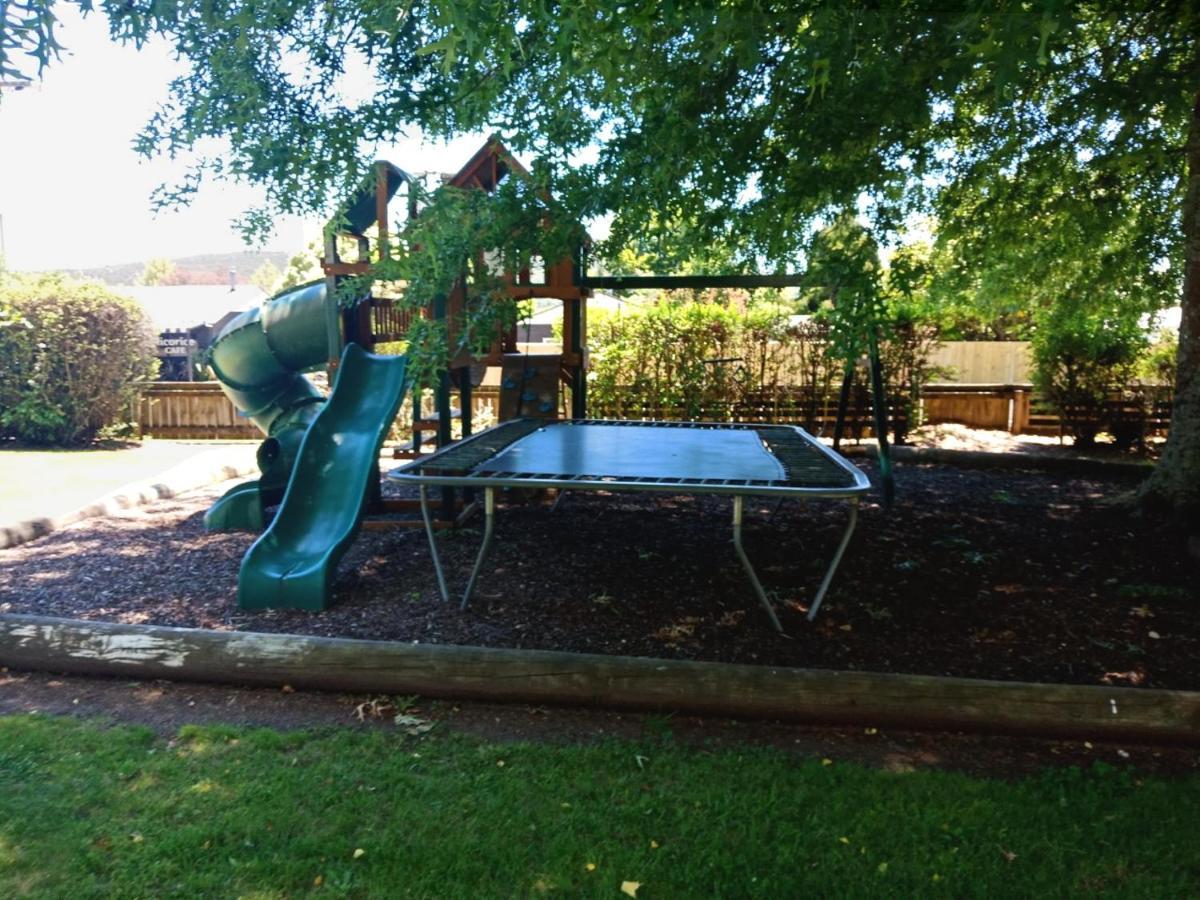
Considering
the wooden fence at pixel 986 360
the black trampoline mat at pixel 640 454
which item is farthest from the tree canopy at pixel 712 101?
the wooden fence at pixel 986 360

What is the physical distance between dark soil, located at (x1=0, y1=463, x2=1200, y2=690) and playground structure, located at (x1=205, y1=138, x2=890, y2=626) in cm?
33

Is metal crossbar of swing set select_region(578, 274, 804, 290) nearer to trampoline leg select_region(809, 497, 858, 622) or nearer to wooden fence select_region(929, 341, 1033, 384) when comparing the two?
trampoline leg select_region(809, 497, 858, 622)

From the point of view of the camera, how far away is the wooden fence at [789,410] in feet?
38.2

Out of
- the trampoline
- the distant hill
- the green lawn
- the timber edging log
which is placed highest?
the distant hill

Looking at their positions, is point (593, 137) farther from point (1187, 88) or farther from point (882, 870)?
point (882, 870)

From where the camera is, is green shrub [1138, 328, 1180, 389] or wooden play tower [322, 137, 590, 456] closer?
wooden play tower [322, 137, 590, 456]

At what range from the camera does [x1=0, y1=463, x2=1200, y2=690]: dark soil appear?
4.45 metres

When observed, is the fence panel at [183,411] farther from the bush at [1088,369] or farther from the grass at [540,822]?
the bush at [1088,369]

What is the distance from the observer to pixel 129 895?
2.56 metres

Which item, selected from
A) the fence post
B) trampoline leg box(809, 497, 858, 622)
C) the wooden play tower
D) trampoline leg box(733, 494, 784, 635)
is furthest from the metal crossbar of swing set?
the fence post

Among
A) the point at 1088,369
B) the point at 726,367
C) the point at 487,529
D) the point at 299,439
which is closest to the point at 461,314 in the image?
the point at 487,529

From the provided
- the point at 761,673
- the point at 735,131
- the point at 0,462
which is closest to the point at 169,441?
the point at 0,462

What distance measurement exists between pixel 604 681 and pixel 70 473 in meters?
9.03

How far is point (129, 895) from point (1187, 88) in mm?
6014
